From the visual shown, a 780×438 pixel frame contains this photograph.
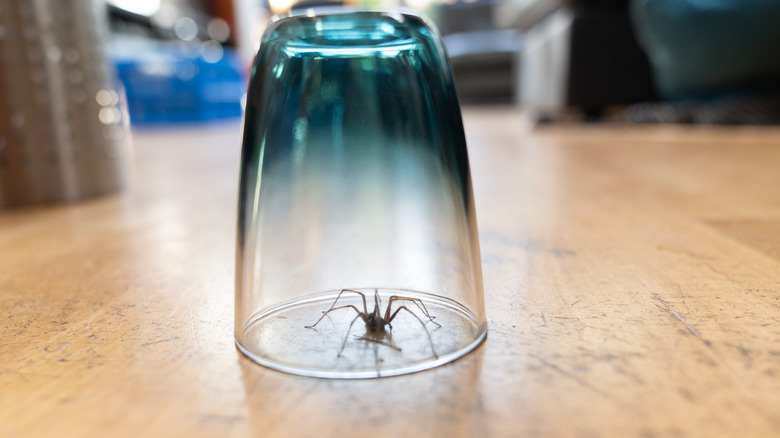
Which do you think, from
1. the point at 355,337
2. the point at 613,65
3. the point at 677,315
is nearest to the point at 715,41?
the point at 613,65

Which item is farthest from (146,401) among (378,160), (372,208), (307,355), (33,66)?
(33,66)

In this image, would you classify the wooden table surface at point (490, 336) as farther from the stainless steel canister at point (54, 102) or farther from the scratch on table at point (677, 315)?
the stainless steel canister at point (54, 102)

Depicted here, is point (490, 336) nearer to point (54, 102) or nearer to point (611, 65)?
point (54, 102)

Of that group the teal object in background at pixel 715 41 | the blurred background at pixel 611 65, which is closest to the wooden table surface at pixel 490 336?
the blurred background at pixel 611 65

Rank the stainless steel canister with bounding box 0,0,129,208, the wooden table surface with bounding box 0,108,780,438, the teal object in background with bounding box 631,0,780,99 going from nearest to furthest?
the wooden table surface with bounding box 0,108,780,438
the stainless steel canister with bounding box 0,0,129,208
the teal object in background with bounding box 631,0,780,99

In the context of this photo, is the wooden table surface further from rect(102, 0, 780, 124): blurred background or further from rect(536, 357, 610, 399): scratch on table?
rect(102, 0, 780, 124): blurred background

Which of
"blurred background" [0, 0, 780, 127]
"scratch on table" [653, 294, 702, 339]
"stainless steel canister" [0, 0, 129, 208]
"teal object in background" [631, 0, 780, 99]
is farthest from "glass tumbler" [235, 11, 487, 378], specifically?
"teal object in background" [631, 0, 780, 99]
